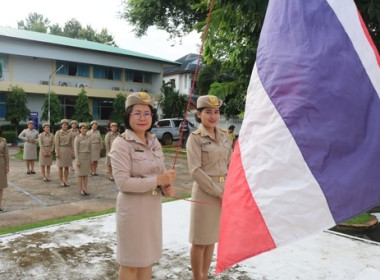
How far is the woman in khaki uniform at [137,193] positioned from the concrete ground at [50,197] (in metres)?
4.10

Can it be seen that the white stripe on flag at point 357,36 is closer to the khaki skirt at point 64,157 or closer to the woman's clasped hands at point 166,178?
the woman's clasped hands at point 166,178

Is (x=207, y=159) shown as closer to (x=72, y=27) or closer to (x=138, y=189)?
(x=138, y=189)

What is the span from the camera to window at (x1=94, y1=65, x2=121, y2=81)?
95.8 feet

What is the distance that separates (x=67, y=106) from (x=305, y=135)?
89.7ft

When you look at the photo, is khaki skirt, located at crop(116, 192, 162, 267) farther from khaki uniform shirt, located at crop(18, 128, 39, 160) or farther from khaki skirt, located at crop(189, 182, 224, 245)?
khaki uniform shirt, located at crop(18, 128, 39, 160)

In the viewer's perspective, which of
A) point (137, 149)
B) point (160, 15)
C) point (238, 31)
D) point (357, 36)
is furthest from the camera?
point (160, 15)

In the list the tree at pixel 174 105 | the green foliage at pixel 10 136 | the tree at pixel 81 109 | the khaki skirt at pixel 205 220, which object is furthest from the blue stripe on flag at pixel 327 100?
the tree at pixel 174 105

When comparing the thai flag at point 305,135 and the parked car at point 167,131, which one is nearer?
the thai flag at point 305,135

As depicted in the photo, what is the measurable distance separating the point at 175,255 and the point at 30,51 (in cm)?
2449

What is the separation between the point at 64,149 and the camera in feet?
31.2

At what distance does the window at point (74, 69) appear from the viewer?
89.5ft

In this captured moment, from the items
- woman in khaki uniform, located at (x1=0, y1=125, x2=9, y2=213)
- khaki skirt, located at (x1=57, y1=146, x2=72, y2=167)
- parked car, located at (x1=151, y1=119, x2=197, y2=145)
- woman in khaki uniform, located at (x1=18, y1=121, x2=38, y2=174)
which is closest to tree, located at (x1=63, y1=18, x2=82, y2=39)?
parked car, located at (x1=151, y1=119, x2=197, y2=145)

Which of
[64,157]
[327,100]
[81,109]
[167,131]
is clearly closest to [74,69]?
[81,109]

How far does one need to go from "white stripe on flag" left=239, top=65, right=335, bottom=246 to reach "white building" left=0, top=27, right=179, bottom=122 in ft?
80.9
